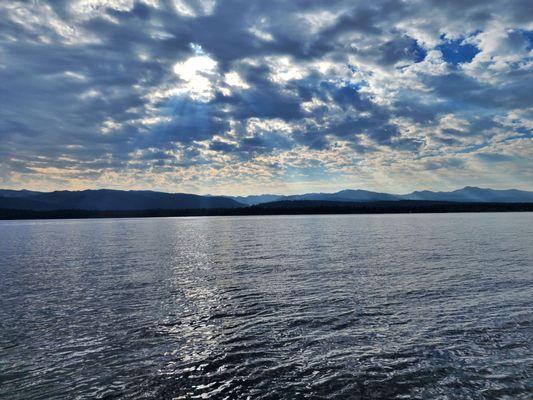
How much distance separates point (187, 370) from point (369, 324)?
11.8 metres

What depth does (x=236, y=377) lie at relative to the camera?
52.5 ft

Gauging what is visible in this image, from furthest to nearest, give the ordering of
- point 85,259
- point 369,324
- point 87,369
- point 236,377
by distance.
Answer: point 85,259 → point 369,324 → point 87,369 → point 236,377

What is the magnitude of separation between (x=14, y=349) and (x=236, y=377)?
1292 cm

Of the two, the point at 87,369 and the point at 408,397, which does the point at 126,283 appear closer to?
the point at 87,369

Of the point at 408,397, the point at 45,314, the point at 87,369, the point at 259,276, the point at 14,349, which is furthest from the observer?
the point at 259,276

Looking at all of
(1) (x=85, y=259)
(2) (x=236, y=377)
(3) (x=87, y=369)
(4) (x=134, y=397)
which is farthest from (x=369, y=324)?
(1) (x=85, y=259)

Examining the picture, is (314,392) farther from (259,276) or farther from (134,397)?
(259,276)

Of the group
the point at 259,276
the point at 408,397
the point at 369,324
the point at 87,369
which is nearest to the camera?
the point at 408,397

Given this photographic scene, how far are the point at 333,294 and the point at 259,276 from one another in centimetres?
1200

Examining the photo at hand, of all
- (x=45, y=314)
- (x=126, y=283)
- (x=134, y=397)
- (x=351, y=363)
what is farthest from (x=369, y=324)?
Result: (x=126, y=283)

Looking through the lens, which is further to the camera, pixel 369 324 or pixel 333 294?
pixel 333 294

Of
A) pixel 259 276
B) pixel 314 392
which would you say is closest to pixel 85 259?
pixel 259 276

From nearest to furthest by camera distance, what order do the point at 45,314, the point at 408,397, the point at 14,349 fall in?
the point at 408,397
the point at 14,349
the point at 45,314

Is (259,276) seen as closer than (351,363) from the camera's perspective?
No
